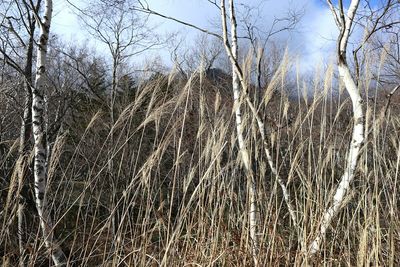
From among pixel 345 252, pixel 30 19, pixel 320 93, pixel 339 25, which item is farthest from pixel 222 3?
pixel 345 252

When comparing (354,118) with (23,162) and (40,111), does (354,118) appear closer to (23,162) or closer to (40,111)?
(23,162)

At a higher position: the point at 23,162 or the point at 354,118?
the point at 354,118

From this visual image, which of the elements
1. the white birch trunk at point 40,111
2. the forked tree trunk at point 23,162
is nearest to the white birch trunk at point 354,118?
the forked tree trunk at point 23,162

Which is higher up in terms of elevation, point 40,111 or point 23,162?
point 40,111

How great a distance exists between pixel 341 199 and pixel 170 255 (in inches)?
39.0

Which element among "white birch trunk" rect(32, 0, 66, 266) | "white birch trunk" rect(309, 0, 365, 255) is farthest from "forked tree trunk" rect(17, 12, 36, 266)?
"white birch trunk" rect(309, 0, 365, 255)

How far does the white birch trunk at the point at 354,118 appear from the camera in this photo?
2.23 meters

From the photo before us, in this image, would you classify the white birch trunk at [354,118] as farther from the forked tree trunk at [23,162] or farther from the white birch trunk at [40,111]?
the white birch trunk at [40,111]

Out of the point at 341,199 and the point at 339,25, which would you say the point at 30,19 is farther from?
the point at 341,199

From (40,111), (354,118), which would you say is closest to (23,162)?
(40,111)

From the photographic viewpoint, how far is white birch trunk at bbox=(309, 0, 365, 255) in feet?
7.32

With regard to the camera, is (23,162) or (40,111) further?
(40,111)

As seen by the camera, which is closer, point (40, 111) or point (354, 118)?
point (354, 118)

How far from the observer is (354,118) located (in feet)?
8.25
